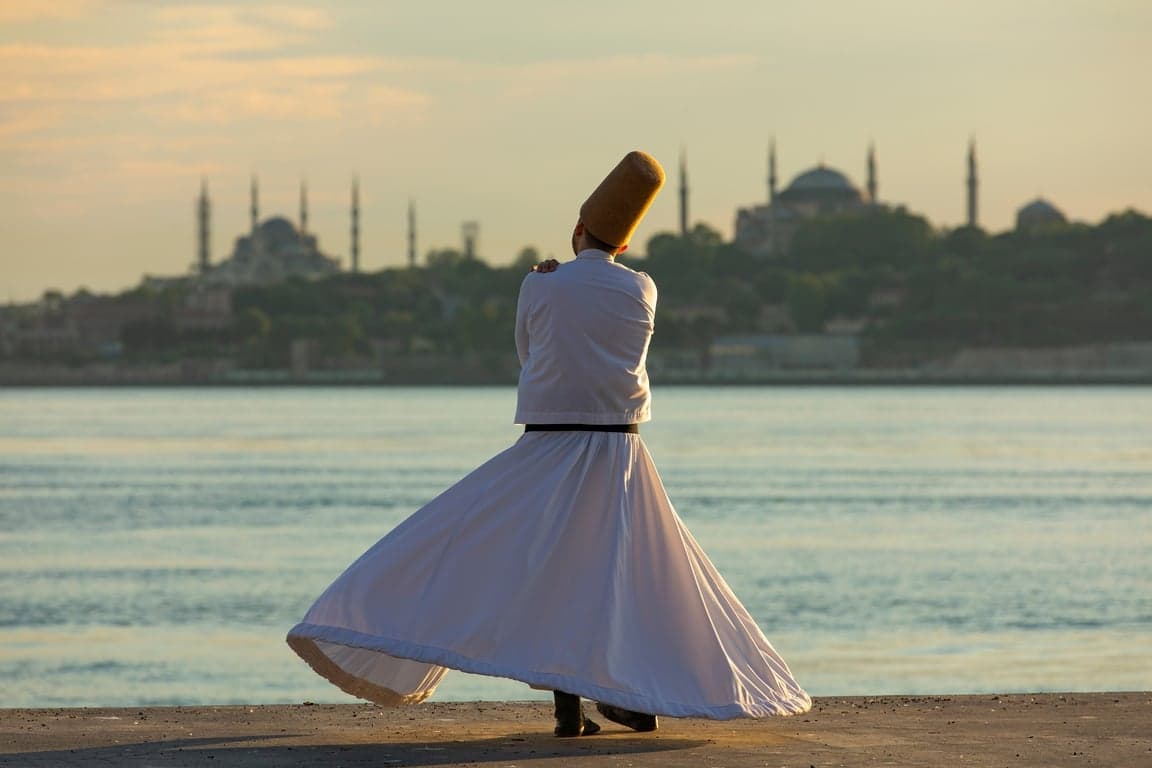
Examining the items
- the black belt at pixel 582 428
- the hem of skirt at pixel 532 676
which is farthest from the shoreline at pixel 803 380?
the hem of skirt at pixel 532 676

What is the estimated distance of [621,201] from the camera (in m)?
6.93

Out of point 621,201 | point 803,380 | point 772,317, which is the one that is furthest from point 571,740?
point 772,317

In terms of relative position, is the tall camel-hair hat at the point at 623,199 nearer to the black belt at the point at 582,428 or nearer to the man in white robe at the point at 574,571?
the man in white robe at the point at 574,571

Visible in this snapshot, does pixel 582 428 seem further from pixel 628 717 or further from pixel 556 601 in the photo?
pixel 628 717

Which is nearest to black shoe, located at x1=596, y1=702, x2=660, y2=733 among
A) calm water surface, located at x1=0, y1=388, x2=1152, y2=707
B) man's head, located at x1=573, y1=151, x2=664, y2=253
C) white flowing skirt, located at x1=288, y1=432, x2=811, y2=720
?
white flowing skirt, located at x1=288, y1=432, x2=811, y2=720

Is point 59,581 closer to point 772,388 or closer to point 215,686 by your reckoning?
point 215,686

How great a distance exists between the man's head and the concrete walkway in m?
1.42

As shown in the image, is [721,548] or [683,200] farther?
[683,200]

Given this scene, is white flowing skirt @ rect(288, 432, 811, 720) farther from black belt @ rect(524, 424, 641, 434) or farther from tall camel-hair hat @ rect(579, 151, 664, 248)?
tall camel-hair hat @ rect(579, 151, 664, 248)

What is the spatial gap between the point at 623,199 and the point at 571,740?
152 cm

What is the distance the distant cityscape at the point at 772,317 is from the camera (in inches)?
6599

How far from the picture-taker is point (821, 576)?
85.0 feet

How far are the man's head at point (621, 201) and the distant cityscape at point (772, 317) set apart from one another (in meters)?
159

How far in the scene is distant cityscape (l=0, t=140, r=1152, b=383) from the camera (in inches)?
6599
